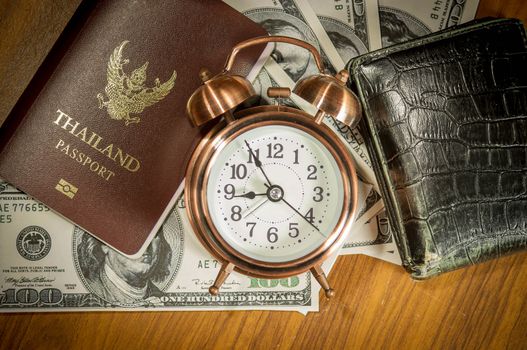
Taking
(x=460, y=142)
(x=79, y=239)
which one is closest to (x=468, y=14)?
(x=460, y=142)

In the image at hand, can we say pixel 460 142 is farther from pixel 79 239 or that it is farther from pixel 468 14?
pixel 79 239

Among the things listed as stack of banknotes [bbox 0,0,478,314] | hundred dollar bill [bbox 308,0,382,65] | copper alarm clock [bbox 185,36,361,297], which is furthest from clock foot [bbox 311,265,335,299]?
hundred dollar bill [bbox 308,0,382,65]

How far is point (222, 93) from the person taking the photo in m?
0.75

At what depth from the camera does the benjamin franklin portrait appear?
93 cm

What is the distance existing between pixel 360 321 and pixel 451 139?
1.31 ft

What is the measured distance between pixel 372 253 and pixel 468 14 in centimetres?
51

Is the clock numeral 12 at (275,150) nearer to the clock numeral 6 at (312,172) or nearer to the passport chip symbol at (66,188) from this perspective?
the clock numeral 6 at (312,172)

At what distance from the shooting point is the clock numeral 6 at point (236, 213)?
82 cm

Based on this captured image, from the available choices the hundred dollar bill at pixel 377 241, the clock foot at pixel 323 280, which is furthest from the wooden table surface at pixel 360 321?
the clock foot at pixel 323 280

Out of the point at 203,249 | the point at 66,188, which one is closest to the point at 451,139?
the point at 203,249

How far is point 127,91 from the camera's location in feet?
2.85

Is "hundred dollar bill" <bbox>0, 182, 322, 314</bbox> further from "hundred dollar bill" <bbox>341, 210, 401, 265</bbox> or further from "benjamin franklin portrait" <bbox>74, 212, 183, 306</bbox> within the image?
"hundred dollar bill" <bbox>341, 210, 401, 265</bbox>

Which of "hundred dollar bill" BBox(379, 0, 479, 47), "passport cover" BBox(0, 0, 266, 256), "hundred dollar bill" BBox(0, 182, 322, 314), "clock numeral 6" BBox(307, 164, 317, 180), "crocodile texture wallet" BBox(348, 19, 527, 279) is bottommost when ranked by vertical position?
"hundred dollar bill" BBox(0, 182, 322, 314)

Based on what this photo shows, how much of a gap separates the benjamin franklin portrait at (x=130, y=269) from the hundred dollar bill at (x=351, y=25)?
1.66ft
